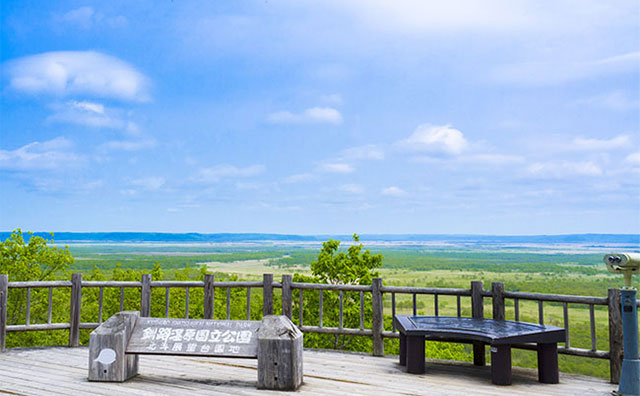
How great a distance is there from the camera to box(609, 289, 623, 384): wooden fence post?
5738 mm

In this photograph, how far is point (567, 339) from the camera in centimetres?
583

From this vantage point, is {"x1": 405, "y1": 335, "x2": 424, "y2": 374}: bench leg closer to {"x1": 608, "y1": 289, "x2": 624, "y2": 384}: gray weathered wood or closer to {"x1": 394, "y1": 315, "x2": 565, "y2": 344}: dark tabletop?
{"x1": 394, "y1": 315, "x2": 565, "y2": 344}: dark tabletop

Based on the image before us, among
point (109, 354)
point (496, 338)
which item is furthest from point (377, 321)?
Result: point (109, 354)

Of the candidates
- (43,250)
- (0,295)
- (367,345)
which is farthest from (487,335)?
(43,250)

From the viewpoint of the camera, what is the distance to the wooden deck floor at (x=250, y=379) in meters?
5.25

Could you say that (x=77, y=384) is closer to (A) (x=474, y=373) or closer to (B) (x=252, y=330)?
(B) (x=252, y=330)

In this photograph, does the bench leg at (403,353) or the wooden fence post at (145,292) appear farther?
the wooden fence post at (145,292)

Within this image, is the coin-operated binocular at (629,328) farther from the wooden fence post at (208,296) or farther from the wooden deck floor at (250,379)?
the wooden fence post at (208,296)

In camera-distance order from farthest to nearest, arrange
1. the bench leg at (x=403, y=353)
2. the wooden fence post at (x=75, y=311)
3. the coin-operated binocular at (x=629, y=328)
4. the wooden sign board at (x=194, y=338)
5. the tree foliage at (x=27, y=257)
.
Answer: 1. the tree foliage at (x=27, y=257)
2. the wooden fence post at (x=75, y=311)
3. the bench leg at (x=403, y=353)
4. the wooden sign board at (x=194, y=338)
5. the coin-operated binocular at (x=629, y=328)

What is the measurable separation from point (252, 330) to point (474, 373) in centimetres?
284

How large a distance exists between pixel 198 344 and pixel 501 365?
338 cm

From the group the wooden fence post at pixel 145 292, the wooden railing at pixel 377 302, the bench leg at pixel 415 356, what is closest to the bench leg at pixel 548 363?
the wooden railing at pixel 377 302

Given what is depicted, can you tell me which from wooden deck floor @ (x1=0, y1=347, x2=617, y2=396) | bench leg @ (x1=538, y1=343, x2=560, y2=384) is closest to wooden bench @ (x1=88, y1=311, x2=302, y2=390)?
wooden deck floor @ (x1=0, y1=347, x2=617, y2=396)

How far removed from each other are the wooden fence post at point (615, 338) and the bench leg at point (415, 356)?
213cm
